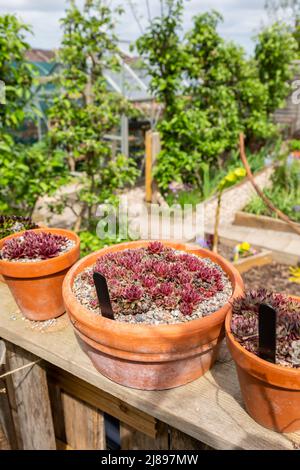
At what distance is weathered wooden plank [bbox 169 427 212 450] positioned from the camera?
3.17ft

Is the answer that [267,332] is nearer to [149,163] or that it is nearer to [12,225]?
[12,225]

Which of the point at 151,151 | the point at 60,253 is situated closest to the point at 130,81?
the point at 151,151

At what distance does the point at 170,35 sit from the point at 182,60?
34 cm

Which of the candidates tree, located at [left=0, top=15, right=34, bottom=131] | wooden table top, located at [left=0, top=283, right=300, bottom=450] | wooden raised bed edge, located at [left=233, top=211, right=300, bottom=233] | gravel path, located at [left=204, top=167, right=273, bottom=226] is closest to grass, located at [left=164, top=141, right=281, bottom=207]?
gravel path, located at [left=204, top=167, right=273, bottom=226]

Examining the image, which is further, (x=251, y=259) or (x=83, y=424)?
(x=251, y=259)

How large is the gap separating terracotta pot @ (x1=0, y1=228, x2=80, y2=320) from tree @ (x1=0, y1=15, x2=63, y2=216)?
5.28ft

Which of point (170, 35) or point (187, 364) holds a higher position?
point (170, 35)

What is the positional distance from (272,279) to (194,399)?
8.98ft

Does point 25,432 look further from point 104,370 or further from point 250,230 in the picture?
point 250,230

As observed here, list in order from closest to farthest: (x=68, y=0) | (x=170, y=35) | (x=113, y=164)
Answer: (x=68, y=0)
(x=113, y=164)
(x=170, y=35)

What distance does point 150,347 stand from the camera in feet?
2.78

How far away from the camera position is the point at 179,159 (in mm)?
5305

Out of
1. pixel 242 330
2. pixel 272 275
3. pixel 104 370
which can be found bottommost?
pixel 272 275

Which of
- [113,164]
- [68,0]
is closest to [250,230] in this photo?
[113,164]
